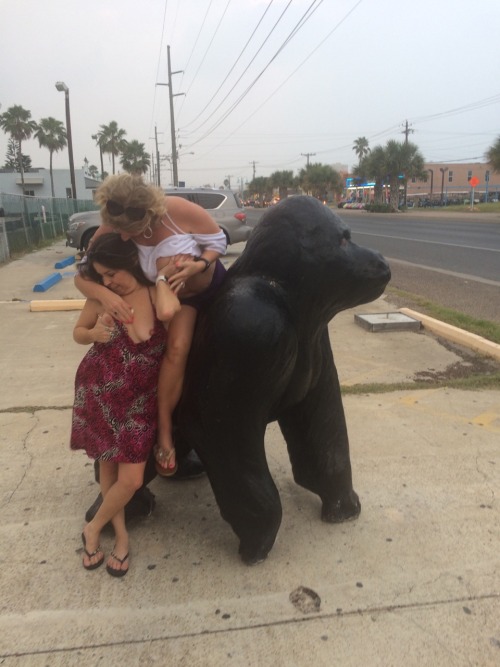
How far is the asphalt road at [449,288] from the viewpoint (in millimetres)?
7367

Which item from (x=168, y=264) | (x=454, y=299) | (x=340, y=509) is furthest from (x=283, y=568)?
(x=454, y=299)

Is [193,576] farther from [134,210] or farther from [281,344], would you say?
[134,210]

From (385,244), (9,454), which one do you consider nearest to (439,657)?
(9,454)

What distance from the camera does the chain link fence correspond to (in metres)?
14.6

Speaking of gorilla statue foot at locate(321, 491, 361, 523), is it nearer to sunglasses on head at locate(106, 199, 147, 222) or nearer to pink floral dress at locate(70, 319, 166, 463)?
pink floral dress at locate(70, 319, 166, 463)

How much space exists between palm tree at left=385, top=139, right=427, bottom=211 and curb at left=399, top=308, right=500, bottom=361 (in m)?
47.8

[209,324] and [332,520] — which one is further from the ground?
[209,324]

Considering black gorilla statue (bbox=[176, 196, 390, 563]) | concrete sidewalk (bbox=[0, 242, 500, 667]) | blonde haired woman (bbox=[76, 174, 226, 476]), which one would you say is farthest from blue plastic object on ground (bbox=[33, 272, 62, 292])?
black gorilla statue (bbox=[176, 196, 390, 563])

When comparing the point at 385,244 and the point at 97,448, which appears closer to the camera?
the point at 97,448

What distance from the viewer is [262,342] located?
6.79 ft

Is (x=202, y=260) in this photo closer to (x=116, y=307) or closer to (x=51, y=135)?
(x=116, y=307)

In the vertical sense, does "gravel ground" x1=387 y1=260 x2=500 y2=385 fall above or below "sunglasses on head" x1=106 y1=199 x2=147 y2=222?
below

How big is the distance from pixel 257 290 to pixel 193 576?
116 centimetres

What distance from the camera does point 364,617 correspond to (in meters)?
2.04
